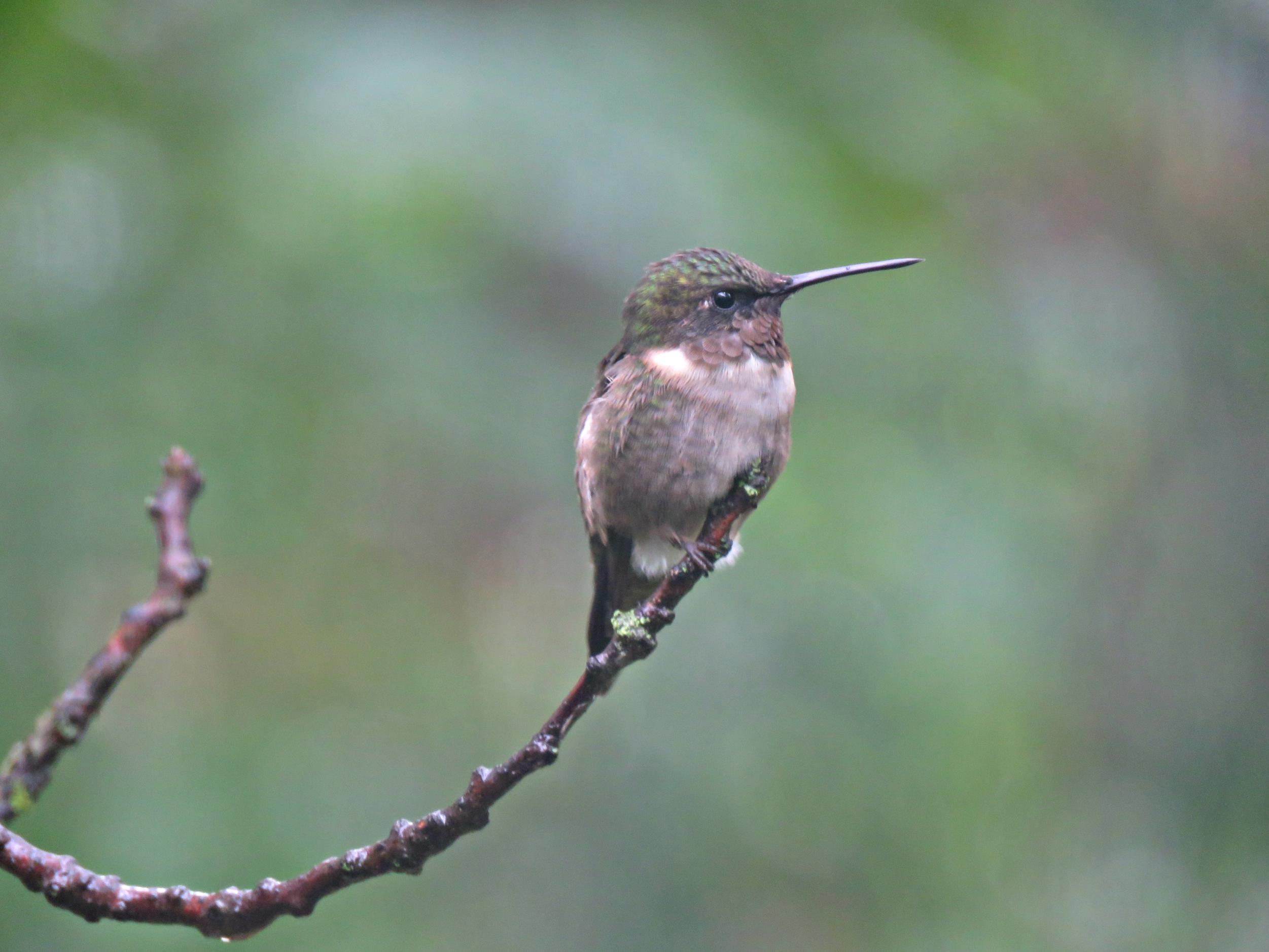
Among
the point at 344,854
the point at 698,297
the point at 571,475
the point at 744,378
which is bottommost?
the point at 344,854

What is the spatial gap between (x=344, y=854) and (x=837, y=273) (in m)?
1.13

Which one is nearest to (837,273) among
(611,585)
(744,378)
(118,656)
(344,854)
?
(744,378)

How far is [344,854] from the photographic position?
1541 mm

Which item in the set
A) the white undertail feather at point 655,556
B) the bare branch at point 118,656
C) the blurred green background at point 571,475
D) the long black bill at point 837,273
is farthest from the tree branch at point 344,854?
the blurred green background at point 571,475

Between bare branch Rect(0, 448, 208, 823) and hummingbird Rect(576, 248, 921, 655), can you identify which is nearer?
bare branch Rect(0, 448, 208, 823)

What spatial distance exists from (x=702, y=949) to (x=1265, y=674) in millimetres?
2166

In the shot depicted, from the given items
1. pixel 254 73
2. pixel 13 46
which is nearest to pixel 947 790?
pixel 254 73

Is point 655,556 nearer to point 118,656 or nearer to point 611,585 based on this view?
point 611,585

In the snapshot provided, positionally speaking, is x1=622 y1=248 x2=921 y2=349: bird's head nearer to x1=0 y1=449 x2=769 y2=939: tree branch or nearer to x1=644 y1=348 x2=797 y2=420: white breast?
x1=644 y1=348 x2=797 y2=420: white breast

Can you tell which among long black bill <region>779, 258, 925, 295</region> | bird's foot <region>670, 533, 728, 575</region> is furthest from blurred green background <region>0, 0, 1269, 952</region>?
bird's foot <region>670, 533, 728, 575</region>

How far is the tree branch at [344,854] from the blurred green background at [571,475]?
5.14ft

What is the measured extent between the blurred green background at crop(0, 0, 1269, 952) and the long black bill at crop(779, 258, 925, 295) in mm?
1290

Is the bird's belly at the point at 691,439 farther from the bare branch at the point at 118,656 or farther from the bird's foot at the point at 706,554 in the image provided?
the bare branch at the point at 118,656

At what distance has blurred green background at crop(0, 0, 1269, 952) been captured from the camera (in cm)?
344
